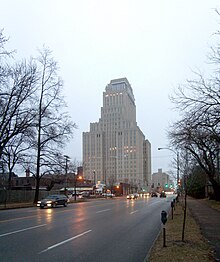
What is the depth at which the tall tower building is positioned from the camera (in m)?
115

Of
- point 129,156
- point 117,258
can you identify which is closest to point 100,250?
point 117,258

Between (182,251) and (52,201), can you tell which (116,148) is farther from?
(182,251)

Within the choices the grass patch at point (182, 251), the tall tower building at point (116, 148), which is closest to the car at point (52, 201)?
the grass patch at point (182, 251)

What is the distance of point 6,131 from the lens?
3781 centimetres

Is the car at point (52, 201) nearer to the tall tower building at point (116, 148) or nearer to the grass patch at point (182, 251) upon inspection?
the grass patch at point (182, 251)

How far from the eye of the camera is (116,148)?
385 ft

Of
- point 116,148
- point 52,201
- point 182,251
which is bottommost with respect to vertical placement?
point 182,251

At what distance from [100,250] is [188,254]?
9.87 ft

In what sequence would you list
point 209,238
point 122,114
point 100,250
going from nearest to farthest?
point 100,250 → point 209,238 → point 122,114

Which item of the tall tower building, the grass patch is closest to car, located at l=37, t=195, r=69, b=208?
the grass patch

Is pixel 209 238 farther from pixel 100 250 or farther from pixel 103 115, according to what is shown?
pixel 103 115

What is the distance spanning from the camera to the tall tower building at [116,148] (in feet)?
378

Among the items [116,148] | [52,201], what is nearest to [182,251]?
[52,201]

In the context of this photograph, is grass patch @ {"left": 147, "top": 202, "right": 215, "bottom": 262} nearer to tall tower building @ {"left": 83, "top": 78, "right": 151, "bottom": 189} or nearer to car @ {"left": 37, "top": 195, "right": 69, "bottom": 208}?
car @ {"left": 37, "top": 195, "right": 69, "bottom": 208}
